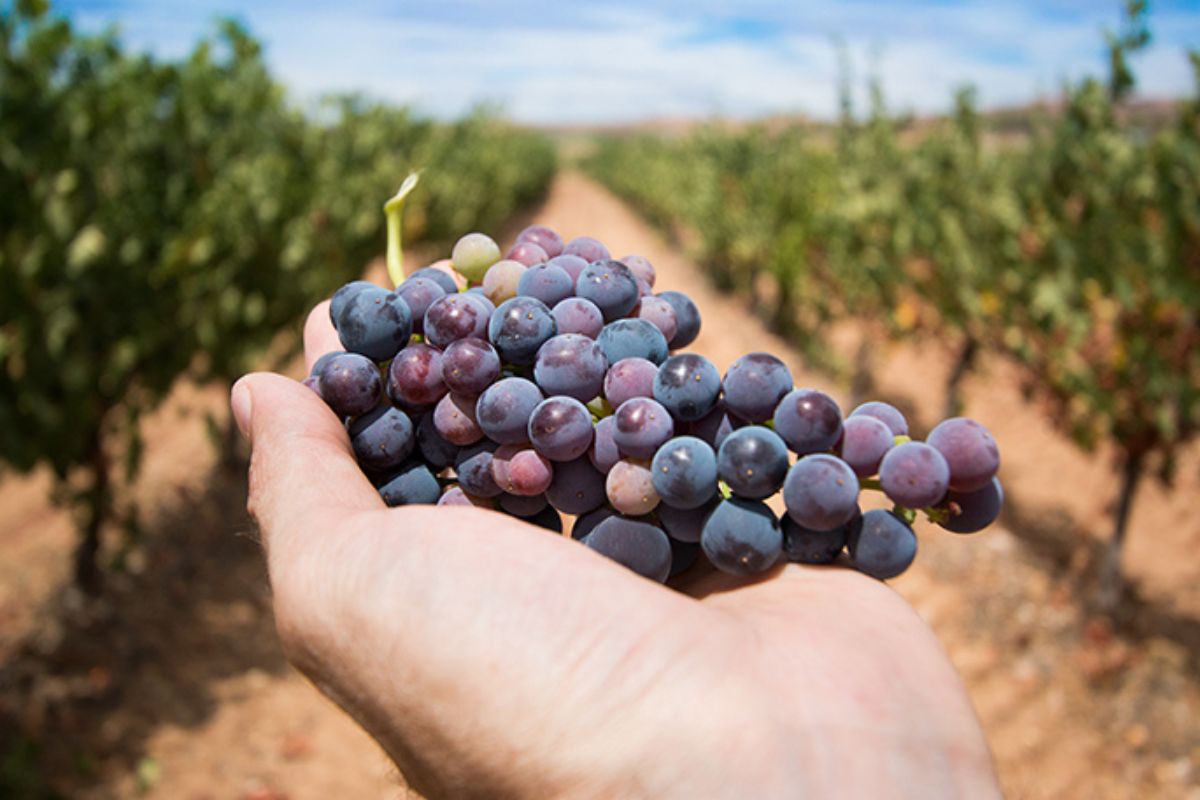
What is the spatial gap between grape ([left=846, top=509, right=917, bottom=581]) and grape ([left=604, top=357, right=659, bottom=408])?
1.39 ft

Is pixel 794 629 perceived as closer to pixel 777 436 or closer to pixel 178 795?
pixel 777 436

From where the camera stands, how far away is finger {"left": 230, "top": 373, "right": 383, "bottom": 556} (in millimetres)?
1370

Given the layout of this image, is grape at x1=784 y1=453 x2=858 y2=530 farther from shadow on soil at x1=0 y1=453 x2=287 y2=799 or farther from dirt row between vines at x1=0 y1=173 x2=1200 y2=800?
shadow on soil at x1=0 y1=453 x2=287 y2=799

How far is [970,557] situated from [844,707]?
5.35m

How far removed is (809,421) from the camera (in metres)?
1.28

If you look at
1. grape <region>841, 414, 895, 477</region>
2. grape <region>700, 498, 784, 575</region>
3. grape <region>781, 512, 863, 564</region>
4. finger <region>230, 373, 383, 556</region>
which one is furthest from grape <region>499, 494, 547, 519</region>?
grape <region>841, 414, 895, 477</region>

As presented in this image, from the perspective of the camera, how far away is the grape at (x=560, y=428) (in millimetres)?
1342

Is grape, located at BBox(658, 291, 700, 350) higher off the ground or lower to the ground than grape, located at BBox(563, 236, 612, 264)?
lower

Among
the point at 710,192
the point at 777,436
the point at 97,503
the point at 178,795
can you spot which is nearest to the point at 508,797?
the point at 777,436

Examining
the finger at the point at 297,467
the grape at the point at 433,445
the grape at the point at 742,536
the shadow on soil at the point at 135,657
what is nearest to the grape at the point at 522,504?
the grape at the point at 433,445

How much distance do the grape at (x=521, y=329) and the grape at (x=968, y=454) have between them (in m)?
0.69

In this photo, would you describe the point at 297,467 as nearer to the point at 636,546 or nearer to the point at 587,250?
the point at 636,546

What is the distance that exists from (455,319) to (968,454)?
3.03 ft

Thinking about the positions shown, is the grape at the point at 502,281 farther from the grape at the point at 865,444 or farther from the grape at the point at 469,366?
the grape at the point at 865,444
